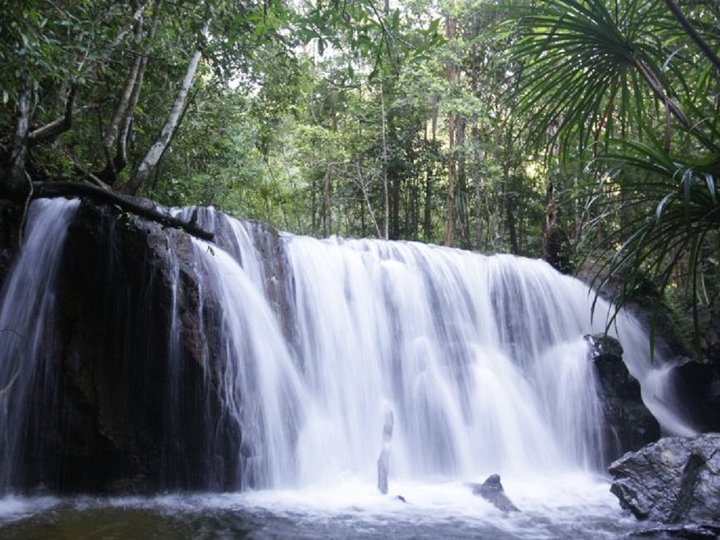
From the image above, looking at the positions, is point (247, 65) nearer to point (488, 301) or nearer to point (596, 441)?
point (488, 301)

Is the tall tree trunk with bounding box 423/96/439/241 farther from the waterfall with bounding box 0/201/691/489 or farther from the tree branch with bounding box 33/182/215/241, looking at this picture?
the tree branch with bounding box 33/182/215/241

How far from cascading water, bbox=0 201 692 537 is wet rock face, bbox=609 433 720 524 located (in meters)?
0.68

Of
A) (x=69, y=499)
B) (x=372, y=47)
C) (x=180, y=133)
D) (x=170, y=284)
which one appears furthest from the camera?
(x=180, y=133)

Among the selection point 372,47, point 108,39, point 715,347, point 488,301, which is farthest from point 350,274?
point 715,347

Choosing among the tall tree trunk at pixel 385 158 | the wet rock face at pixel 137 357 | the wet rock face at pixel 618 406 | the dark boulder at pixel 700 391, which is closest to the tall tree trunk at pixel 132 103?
the wet rock face at pixel 137 357

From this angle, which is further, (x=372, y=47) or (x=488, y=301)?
(x=488, y=301)

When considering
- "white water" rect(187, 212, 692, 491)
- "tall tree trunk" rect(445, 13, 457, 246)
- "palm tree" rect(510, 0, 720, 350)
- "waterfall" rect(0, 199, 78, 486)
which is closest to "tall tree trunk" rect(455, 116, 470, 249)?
"tall tree trunk" rect(445, 13, 457, 246)

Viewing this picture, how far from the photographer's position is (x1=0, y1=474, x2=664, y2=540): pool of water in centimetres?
477

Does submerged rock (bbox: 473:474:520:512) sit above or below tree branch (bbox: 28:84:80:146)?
below

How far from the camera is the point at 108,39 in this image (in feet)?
19.6

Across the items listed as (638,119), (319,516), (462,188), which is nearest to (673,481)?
(319,516)

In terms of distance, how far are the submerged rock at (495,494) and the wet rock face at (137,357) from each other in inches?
102

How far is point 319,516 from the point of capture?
17.8ft

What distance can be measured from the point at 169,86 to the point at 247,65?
118 centimetres
